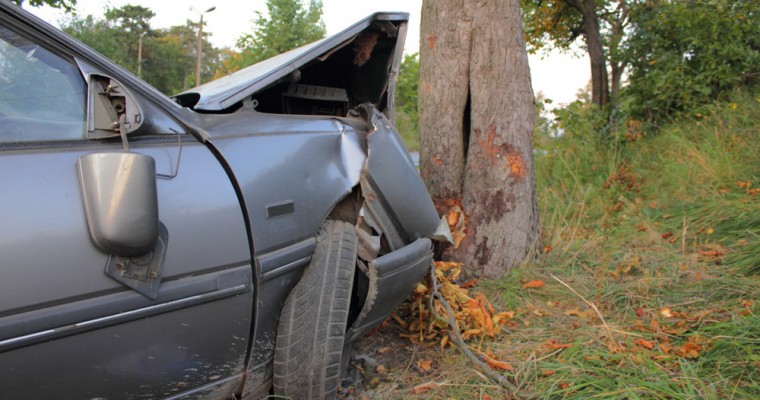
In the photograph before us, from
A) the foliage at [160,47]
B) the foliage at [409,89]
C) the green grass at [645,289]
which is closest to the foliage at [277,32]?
the foliage at [409,89]

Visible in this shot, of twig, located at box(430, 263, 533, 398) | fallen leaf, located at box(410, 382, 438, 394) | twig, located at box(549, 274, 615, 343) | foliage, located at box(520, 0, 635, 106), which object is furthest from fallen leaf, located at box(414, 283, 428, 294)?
foliage, located at box(520, 0, 635, 106)

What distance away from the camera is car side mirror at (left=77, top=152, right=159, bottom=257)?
1637mm

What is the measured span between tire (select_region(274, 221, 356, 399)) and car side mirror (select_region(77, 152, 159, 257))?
758 mm

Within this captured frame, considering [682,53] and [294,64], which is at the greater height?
[682,53]

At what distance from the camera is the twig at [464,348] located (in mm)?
2539

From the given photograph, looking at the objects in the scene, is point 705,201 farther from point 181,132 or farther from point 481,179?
point 181,132

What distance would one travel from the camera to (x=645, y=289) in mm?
3297

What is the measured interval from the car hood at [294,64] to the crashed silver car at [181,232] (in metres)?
0.01

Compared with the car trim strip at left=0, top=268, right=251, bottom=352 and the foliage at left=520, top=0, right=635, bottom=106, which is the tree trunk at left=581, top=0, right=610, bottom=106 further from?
the car trim strip at left=0, top=268, right=251, bottom=352

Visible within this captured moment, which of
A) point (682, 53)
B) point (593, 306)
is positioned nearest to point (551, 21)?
point (682, 53)

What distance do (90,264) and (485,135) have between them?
8.61ft

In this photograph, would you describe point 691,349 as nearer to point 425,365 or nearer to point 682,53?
point 425,365

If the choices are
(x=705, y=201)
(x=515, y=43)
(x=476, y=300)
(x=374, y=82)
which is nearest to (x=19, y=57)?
(x=374, y=82)

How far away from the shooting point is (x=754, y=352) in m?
2.43
